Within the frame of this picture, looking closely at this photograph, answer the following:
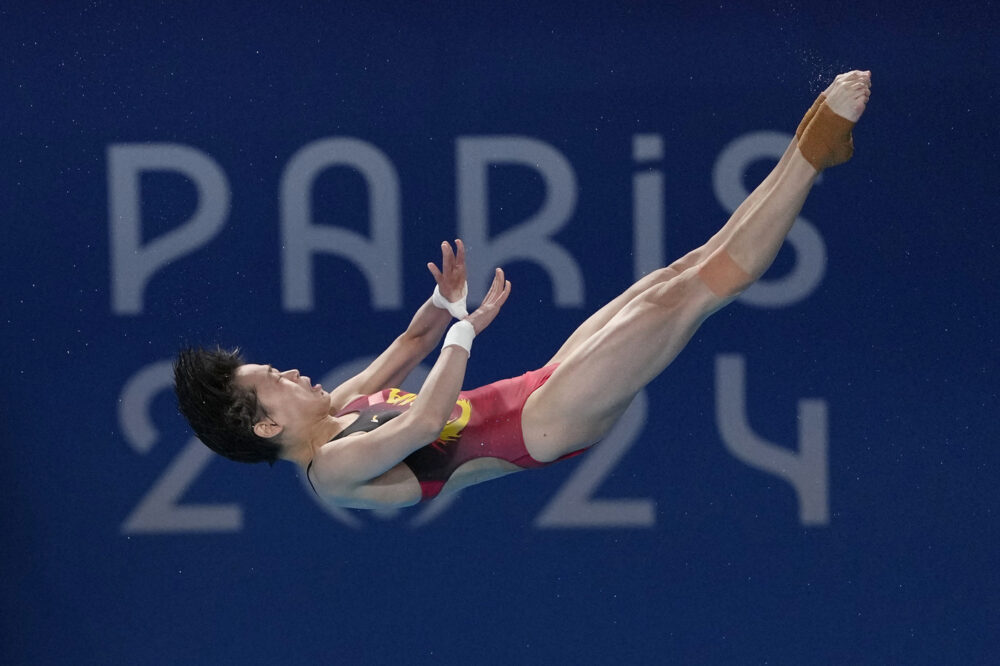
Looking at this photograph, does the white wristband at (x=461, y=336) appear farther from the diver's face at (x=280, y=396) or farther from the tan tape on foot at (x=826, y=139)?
the tan tape on foot at (x=826, y=139)

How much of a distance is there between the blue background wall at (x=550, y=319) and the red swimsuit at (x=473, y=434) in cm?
172

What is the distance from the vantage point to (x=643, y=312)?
3.79 meters

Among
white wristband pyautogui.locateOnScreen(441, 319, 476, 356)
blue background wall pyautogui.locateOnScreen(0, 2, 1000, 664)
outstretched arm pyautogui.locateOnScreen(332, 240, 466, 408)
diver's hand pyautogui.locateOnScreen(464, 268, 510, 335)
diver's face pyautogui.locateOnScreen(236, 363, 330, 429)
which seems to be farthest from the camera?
blue background wall pyautogui.locateOnScreen(0, 2, 1000, 664)

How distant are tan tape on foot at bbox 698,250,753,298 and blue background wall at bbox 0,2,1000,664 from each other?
193cm

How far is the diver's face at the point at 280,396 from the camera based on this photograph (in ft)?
13.1

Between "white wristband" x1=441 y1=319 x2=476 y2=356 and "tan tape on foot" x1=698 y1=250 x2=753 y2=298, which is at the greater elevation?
"tan tape on foot" x1=698 y1=250 x2=753 y2=298

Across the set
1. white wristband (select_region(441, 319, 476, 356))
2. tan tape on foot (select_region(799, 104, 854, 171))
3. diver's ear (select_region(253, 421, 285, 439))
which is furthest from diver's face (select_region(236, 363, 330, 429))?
tan tape on foot (select_region(799, 104, 854, 171))

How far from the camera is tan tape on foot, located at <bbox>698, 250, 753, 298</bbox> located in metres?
3.73

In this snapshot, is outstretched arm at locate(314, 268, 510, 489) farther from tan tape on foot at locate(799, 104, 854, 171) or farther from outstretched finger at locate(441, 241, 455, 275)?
tan tape on foot at locate(799, 104, 854, 171)

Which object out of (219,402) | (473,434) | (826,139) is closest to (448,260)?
(473,434)

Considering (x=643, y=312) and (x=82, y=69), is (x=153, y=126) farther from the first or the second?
(x=643, y=312)

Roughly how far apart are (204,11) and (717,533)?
3.25 metres

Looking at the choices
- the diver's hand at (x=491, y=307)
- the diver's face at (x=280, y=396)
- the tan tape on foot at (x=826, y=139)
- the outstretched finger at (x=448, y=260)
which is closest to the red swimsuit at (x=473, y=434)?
the diver's face at (x=280, y=396)

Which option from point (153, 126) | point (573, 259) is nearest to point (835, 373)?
point (573, 259)
